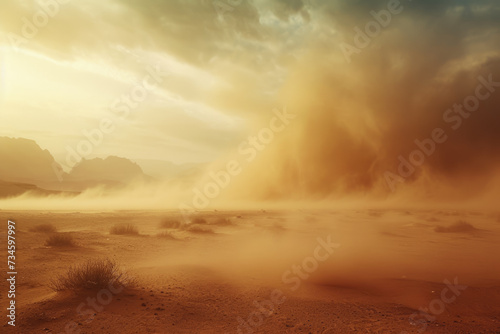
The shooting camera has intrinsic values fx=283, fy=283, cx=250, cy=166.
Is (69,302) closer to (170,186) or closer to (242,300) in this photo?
(242,300)

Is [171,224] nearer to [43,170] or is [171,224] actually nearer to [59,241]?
[59,241]

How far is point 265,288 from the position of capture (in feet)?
20.7

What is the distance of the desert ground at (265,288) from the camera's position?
4531 millimetres

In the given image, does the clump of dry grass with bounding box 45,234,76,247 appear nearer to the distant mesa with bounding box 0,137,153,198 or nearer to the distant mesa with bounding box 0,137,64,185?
the distant mesa with bounding box 0,137,153,198

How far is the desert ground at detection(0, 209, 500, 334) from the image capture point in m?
4.53

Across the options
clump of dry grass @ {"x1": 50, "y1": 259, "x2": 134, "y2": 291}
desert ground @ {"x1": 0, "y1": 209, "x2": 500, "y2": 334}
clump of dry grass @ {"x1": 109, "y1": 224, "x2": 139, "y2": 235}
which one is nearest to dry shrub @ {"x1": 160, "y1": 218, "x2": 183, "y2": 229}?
clump of dry grass @ {"x1": 109, "y1": 224, "x2": 139, "y2": 235}

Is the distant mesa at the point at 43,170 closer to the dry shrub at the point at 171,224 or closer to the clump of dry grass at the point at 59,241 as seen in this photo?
the dry shrub at the point at 171,224

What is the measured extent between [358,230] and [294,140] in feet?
103

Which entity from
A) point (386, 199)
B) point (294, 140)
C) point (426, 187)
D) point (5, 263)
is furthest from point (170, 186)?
point (5, 263)

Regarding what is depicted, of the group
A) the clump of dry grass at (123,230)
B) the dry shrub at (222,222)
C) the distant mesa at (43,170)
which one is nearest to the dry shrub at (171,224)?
the dry shrub at (222,222)

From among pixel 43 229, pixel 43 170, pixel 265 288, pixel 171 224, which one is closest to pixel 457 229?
pixel 265 288

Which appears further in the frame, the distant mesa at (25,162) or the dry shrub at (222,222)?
the distant mesa at (25,162)

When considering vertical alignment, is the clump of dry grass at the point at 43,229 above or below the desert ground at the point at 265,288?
below

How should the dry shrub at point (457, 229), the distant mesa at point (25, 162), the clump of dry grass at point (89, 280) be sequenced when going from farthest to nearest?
the distant mesa at point (25, 162), the dry shrub at point (457, 229), the clump of dry grass at point (89, 280)
